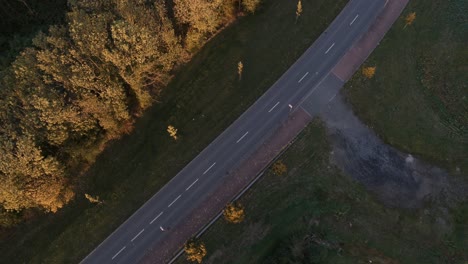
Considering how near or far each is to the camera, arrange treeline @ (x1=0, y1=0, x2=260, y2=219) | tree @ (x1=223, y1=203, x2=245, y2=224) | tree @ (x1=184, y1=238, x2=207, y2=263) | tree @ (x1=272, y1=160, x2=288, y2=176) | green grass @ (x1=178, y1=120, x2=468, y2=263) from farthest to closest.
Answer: tree @ (x1=272, y1=160, x2=288, y2=176)
green grass @ (x1=178, y1=120, x2=468, y2=263)
tree @ (x1=223, y1=203, x2=245, y2=224)
tree @ (x1=184, y1=238, x2=207, y2=263)
treeline @ (x1=0, y1=0, x2=260, y2=219)

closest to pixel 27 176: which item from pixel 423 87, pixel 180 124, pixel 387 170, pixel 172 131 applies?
pixel 172 131

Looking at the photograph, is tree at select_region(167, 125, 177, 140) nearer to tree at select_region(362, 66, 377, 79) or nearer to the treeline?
the treeline

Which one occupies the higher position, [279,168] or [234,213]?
[234,213]

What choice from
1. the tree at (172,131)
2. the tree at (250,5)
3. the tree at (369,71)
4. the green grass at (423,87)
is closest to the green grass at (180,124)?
the tree at (172,131)

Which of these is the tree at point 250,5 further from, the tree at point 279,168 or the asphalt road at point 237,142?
the tree at point 279,168

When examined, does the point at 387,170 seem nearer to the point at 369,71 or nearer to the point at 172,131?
the point at 369,71

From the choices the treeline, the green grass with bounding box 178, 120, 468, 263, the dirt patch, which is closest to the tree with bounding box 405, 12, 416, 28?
the dirt patch
